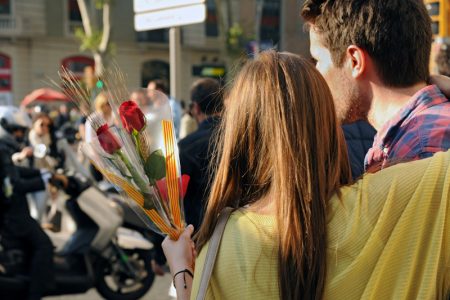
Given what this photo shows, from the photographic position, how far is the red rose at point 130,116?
181 centimetres

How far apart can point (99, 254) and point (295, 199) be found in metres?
5.01

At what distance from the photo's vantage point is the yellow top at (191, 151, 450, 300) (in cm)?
145

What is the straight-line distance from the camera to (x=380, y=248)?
1.45 meters

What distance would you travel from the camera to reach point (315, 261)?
146 centimetres

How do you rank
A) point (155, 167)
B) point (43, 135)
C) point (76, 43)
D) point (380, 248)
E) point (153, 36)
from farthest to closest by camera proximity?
point (153, 36) → point (76, 43) → point (43, 135) → point (155, 167) → point (380, 248)

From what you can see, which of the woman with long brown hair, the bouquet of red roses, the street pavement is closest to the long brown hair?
the woman with long brown hair

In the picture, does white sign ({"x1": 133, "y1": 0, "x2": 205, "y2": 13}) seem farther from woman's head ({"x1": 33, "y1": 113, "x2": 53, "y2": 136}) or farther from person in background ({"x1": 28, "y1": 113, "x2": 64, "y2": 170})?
woman's head ({"x1": 33, "y1": 113, "x2": 53, "y2": 136})

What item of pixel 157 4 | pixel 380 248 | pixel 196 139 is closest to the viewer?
pixel 380 248

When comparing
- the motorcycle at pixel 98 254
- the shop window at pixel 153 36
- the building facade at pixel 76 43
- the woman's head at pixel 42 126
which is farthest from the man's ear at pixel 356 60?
the shop window at pixel 153 36

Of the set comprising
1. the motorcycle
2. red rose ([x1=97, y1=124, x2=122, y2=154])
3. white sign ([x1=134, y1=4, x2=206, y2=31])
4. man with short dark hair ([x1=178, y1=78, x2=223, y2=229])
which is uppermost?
white sign ([x1=134, y1=4, x2=206, y2=31])

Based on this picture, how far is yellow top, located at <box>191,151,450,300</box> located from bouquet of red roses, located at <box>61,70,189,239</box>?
33cm

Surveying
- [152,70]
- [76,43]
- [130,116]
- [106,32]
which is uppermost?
[130,116]

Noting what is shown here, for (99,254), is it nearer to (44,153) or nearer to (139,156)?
(44,153)

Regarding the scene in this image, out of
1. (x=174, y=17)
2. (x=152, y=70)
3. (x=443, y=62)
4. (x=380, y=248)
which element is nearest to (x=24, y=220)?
(x=174, y=17)
